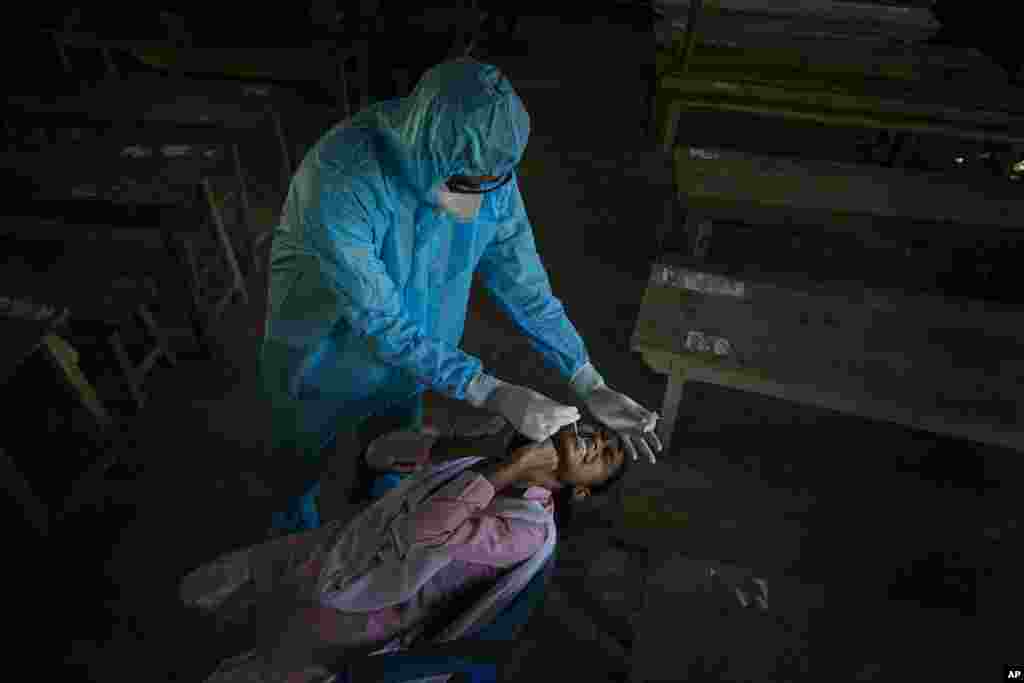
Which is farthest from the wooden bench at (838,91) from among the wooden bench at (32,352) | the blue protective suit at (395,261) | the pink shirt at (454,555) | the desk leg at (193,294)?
the wooden bench at (32,352)

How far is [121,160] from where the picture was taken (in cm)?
331

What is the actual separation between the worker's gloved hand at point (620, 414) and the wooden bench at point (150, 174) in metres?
2.25

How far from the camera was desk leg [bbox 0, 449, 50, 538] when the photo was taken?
245cm

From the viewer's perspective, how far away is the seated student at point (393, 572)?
1499mm

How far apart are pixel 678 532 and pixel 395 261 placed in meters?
1.25

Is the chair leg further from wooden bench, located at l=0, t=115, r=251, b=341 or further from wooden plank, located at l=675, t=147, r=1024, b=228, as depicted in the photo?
wooden plank, located at l=675, t=147, r=1024, b=228

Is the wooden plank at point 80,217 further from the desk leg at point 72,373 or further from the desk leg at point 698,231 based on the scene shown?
the desk leg at point 698,231

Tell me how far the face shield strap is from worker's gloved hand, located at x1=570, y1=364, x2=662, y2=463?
0.73 meters

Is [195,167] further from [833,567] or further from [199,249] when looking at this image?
[833,567]

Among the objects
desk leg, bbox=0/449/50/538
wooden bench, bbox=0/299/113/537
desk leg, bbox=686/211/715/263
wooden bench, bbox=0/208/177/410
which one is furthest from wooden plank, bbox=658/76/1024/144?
desk leg, bbox=0/449/50/538

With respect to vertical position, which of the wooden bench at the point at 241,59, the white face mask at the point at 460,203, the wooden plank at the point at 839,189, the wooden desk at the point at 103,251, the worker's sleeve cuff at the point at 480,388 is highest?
the white face mask at the point at 460,203

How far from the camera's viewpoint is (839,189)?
348 cm

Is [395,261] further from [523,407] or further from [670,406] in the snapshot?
[670,406]

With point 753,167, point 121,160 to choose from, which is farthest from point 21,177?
point 753,167
